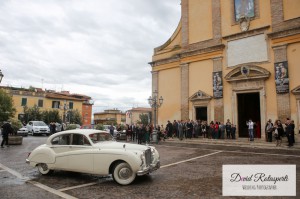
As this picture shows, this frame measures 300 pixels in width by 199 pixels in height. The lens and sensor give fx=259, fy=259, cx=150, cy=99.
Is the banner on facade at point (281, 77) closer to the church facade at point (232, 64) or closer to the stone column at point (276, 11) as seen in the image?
the church facade at point (232, 64)

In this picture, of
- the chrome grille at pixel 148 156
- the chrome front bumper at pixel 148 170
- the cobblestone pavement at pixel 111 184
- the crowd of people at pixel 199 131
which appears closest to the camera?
the cobblestone pavement at pixel 111 184

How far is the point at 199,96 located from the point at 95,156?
51.6 feet

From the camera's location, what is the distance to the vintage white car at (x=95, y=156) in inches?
269

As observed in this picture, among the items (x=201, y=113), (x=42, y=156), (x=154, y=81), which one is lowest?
(x=42, y=156)

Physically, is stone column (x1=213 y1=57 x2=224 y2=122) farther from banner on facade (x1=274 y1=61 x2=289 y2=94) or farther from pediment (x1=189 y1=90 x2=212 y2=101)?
banner on facade (x1=274 y1=61 x2=289 y2=94)

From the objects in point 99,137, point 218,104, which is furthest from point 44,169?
point 218,104

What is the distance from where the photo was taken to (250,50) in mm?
19312

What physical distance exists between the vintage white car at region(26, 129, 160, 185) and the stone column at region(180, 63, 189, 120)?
49.7 feet

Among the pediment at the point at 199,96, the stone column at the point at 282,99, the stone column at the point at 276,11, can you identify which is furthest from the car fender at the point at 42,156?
the stone column at the point at 276,11

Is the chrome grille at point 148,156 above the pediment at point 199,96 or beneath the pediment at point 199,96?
beneath

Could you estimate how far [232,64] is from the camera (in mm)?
20266

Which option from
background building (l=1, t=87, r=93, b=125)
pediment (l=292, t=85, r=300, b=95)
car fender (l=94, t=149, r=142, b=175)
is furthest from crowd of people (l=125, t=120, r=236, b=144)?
background building (l=1, t=87, r=93, b=125)

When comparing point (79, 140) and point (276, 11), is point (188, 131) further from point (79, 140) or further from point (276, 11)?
point (79, 140)

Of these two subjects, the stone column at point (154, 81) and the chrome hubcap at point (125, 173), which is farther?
the stone column at point (154, 81)
